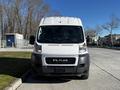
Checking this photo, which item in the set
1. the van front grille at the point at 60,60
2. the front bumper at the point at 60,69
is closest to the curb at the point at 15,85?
the front bumper at the point at 60,69

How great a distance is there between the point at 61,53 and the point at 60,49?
169mm

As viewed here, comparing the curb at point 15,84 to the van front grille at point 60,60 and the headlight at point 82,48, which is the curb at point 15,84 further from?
the headlight at point 82,48

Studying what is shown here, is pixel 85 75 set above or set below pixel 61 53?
below

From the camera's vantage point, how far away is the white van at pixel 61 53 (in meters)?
10.7

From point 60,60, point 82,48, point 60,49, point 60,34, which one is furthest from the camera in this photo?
point 60,34

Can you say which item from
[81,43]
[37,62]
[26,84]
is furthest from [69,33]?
[26,84]

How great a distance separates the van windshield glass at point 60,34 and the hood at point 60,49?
0.34m

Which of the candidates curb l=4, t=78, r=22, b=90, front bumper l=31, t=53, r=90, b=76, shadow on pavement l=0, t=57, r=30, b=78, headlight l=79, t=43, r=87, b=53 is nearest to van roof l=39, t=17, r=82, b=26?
headlight l=79, t=43, r=87, b=53

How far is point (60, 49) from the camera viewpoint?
10.9 meters

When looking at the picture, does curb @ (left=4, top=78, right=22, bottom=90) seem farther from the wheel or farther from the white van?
the wheel

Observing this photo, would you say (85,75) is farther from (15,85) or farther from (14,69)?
(14,69)

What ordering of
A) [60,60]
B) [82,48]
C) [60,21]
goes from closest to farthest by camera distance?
[60,60] → [82,48] → [60,21]

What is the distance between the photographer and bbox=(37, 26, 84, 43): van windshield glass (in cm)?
1143

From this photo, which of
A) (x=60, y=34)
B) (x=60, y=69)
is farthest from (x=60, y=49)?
(x=60, y=34)
